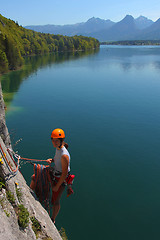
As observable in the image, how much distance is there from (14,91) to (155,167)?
148ft

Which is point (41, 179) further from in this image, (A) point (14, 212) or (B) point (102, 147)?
(B) point (102, 147)

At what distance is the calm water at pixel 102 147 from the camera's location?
16.4 m

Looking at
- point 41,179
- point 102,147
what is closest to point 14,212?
point 41,179

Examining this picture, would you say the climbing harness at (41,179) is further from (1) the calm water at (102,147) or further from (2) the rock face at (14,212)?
(1) the calm water at (102,147)

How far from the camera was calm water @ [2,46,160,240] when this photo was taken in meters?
16.4

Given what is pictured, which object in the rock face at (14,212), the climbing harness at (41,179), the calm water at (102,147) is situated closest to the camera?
the rock face at (14,212)

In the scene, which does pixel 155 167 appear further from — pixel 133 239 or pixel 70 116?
pixel 70 116

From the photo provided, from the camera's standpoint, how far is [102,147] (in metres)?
27.5

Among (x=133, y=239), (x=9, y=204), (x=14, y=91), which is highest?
(x=9, y=204)

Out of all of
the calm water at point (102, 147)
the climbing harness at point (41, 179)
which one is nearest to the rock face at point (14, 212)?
the climbing harness at point (41, 179)

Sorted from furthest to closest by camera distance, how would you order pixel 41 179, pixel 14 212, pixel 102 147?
pixel 102 147 < pixel 41 179 < pixel 14 212

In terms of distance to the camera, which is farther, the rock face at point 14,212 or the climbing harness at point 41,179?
the climbing harness at point 41,179

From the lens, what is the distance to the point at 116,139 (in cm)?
2970

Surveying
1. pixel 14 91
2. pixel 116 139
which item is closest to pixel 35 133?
pixel 116 139
